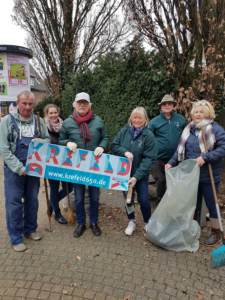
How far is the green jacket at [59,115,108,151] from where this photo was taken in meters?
3.94

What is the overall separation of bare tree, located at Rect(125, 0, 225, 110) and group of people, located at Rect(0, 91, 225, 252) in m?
1.37

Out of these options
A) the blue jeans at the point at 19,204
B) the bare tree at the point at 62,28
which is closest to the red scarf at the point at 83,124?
the blue jeans at the point at 19,204

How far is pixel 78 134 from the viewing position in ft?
13.0

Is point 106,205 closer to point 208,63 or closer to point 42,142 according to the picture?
point 42,142

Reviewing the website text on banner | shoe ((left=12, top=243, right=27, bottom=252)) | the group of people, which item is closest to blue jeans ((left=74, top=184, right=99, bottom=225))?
the group of people

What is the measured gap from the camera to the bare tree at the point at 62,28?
11.3 m

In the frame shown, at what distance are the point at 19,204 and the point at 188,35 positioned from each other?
13.9 feet

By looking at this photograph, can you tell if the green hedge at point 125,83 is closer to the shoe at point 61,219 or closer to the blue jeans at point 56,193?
the blue jeans at point 56,193

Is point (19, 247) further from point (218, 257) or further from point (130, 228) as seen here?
point (218, 257)

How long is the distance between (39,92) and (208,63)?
38.0 m

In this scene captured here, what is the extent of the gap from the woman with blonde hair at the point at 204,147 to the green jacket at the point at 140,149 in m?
0.38

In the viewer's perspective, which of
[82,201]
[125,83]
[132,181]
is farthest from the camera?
[125,83]

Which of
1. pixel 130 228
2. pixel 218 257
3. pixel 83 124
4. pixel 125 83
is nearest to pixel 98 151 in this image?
pixel 83 124

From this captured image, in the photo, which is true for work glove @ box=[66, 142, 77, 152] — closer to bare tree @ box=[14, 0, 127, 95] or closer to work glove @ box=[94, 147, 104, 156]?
work glove @ box=[94, 147, 104, 156]
